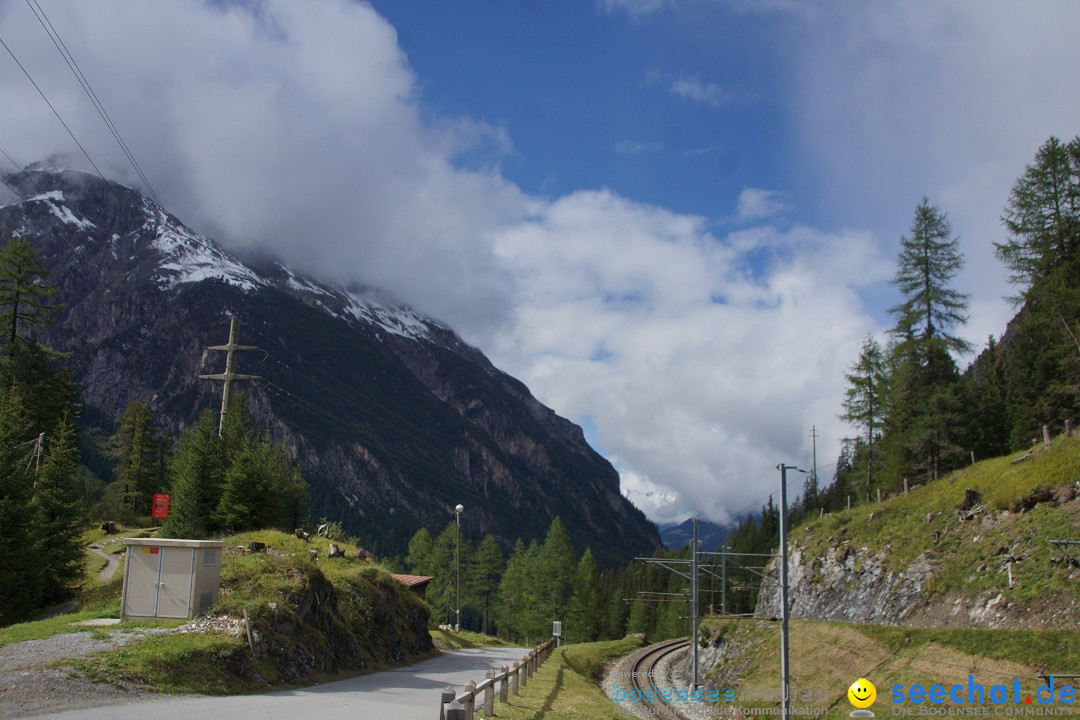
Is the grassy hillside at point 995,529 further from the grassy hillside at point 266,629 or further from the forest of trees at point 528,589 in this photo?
the forest of trees at point 528,589

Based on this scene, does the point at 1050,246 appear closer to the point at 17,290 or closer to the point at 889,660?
the point at 889,660

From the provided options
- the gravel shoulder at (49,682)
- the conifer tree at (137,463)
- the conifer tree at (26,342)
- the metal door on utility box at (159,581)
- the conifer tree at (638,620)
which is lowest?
the conifer tree at (638,620)

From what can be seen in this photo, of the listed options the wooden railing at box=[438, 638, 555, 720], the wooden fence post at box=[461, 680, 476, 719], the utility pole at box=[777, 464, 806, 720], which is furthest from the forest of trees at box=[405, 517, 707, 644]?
the wooden fence post at box=[461, 680, 476, 719]

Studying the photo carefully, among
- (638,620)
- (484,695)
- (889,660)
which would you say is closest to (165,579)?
(484,695)

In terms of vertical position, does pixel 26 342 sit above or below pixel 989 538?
above

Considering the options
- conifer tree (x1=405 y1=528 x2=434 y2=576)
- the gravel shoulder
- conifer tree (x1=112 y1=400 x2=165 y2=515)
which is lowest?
conifer tree (x1=405 y1=528 x2=434 y2=576)

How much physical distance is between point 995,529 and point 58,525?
1564 inches

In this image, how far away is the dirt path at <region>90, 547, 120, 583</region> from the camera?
111 ft

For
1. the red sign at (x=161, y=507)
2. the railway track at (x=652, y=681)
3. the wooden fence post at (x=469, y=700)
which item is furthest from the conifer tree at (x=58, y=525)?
the railway track at (x=652, y=681)

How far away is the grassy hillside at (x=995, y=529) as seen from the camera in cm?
2578

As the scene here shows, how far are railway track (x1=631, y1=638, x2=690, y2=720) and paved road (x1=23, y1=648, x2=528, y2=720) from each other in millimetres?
12217

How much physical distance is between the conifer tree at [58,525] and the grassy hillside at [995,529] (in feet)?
121

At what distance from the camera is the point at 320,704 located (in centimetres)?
1677

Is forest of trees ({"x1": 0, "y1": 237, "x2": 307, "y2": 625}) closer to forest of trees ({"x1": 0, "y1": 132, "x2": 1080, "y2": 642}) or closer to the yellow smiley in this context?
forest of trees ({"x1": 0, "y1": 132, "x2": 1080, "y2": 642})
